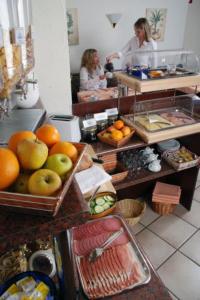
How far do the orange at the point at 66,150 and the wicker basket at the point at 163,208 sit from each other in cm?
164

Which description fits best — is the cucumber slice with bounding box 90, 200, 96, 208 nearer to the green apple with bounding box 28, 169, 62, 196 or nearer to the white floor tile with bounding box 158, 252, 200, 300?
the green apple with bounding box 28, 169, 62, 196

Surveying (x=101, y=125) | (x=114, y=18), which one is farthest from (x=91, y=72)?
(x=101, y=125)

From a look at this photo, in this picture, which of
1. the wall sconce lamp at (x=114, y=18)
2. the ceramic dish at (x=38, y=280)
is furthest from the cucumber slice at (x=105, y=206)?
the wall sconce lamp at (x=114, y=18)

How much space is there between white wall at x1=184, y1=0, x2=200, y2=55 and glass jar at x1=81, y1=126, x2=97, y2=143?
4120 millimetres

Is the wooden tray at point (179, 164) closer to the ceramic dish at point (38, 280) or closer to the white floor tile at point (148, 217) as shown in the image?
the white floor tile at point (148, 217)

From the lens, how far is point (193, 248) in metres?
1.79

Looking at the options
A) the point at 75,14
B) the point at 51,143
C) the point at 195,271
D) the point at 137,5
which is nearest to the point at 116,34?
the point at 137,5

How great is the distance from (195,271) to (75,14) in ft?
12.2

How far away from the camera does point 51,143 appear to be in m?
0.59

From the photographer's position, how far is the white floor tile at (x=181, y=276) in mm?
1495

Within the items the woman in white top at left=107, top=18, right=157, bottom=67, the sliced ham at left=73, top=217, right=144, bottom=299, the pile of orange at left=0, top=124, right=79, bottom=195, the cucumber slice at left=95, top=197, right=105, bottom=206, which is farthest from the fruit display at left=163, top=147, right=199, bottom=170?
the pile of orange at left=0, top=124, right=79, bottom=195

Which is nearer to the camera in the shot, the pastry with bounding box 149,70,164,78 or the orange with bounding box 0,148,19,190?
the orange with bounding box 0,148,19,190

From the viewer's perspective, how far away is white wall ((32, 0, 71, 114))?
4.70 ft

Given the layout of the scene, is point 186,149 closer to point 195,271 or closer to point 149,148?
point 149,148
